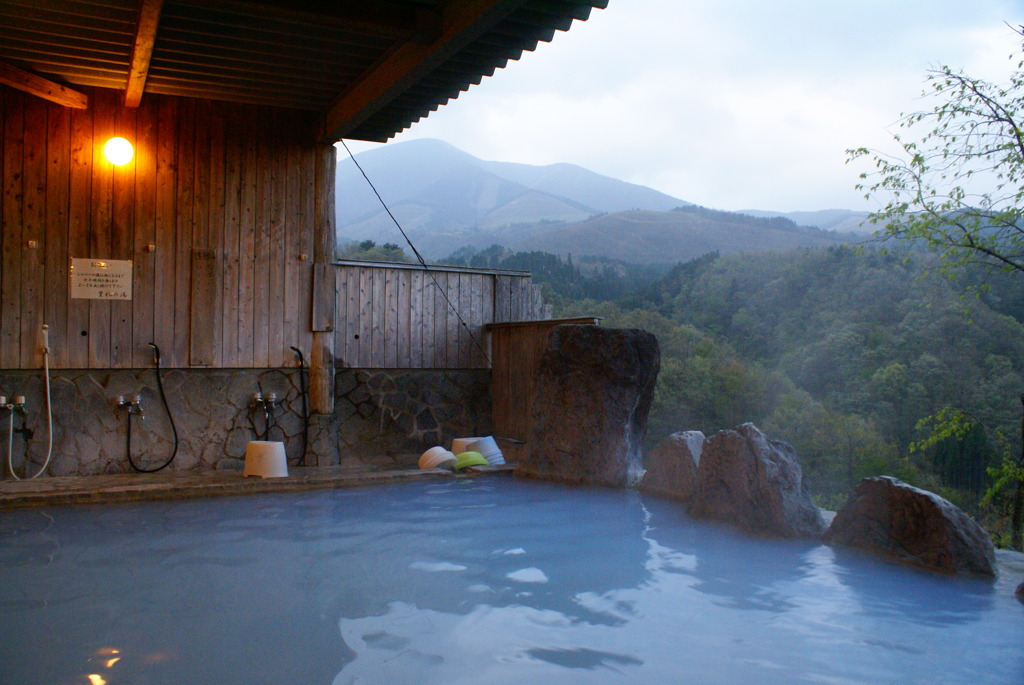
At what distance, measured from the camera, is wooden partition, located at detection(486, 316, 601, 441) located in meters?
7.82

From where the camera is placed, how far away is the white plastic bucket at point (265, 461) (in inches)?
241

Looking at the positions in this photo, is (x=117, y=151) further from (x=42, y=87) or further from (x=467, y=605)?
(x=467, y=605)

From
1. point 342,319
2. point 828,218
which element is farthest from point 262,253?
point 828,218

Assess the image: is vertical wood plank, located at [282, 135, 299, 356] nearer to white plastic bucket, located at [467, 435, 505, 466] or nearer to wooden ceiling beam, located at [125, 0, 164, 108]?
wooden ceiling beam, located at [125, 0, 164, 108]

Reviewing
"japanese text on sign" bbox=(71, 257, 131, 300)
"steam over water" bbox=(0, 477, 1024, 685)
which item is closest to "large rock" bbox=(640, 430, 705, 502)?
"steam over water" bbox=(0, 477, 1024, 685)

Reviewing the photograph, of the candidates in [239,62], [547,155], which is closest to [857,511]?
[239,62]

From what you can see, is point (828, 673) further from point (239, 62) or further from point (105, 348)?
point (105, 348)

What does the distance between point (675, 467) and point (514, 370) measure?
9.11ft

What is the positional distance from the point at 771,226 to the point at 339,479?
2483 centimetres

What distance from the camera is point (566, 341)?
20.8 ft

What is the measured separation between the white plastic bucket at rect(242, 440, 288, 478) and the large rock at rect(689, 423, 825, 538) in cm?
347

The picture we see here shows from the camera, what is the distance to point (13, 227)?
6109 millimetres

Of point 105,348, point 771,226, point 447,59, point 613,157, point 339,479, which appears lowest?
point 339,479

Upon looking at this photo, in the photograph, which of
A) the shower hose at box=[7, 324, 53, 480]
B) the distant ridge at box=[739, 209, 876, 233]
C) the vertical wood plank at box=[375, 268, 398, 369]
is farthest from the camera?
the distant ridge at box=[739, 209, 876, 233]
